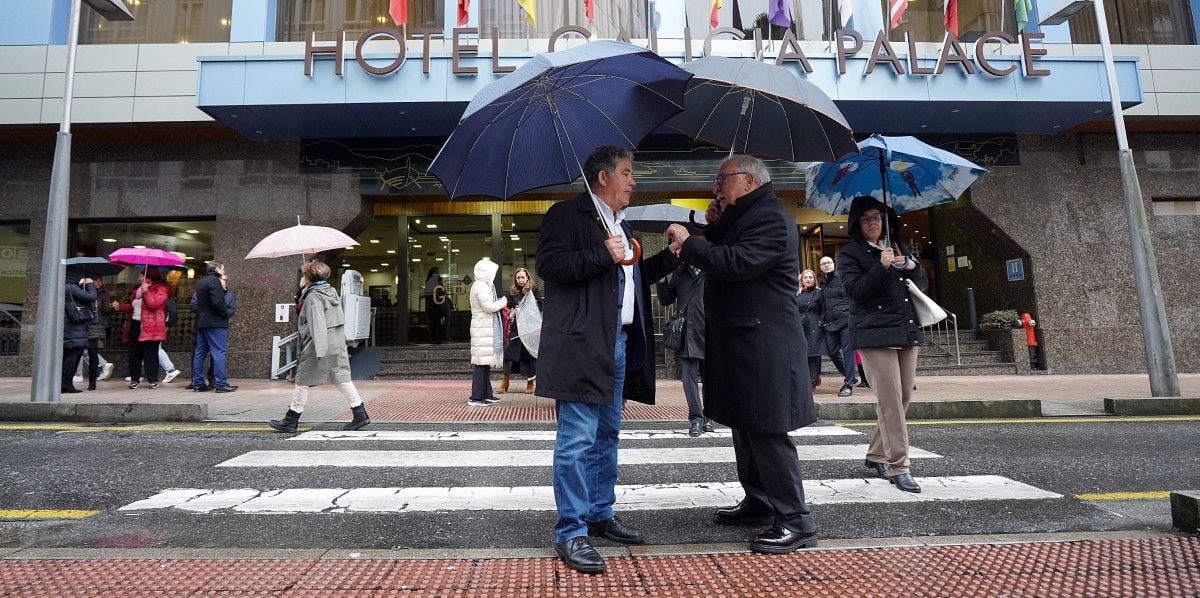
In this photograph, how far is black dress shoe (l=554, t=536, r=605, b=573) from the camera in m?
2.65

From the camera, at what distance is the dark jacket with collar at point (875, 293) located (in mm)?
4152

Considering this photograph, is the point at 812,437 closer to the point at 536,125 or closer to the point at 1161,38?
the point at 536,125

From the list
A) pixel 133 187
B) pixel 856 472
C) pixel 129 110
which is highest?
pixel 129 110

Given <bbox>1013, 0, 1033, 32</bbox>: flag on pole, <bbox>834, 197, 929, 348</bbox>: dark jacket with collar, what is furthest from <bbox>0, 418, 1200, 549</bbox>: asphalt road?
<bbox>1013, 0, 1033, 32</bbox>: flag on pole

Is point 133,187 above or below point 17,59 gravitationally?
below

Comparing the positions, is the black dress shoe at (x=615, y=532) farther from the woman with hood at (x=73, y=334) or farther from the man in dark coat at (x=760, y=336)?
the woman with hood at (x=73, y=334)

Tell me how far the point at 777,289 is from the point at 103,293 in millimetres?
13083

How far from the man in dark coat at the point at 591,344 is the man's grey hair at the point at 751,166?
1.83ft

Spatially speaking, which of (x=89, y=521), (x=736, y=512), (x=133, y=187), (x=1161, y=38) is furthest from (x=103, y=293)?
(x=1161, y=38)

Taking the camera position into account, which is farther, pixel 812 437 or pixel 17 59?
pixel 17 59

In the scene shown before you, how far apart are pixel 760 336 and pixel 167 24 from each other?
16292mm

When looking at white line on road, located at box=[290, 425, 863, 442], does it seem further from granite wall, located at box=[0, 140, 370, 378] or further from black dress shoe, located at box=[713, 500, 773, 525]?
granite wall, located at box=[0, 140, 370, 378]

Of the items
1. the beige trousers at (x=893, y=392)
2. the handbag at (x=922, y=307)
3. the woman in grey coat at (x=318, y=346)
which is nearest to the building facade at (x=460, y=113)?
the woman in grey coat at (x=318, y=346)

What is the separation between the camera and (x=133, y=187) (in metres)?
13.7
